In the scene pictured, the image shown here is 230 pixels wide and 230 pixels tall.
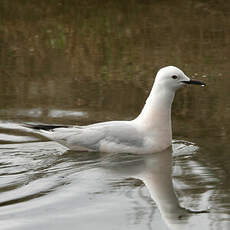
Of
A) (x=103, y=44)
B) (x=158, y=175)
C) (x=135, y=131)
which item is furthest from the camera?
(x=103, y=44)

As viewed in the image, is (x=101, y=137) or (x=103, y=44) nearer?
(x=101, y=137)

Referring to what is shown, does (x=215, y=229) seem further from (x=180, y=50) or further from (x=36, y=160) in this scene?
(x=180, y=50)

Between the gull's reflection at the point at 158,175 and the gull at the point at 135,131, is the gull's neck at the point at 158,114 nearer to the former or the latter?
the gull at the point at 135,131

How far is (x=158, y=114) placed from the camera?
7.28 m

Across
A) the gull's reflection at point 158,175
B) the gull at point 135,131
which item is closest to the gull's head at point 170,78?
the gull at point 135,131

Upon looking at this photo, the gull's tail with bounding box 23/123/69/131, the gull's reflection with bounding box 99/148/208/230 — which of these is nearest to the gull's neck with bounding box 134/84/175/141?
the gull's reflection with bounding box 99/148/208/230

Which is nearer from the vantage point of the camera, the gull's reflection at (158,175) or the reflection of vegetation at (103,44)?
the gull's reflection at (158,175)

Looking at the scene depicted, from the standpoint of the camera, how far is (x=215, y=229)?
5266 mm

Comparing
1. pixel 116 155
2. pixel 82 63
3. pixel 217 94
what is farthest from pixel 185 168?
pixel 82 63

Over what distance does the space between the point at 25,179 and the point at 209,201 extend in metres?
1.72

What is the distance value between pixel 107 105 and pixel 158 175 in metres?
2.31

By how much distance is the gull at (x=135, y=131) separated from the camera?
7.18m

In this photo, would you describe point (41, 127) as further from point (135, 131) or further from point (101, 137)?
point (135, 131)

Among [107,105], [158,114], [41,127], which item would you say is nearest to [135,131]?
[158,114]
